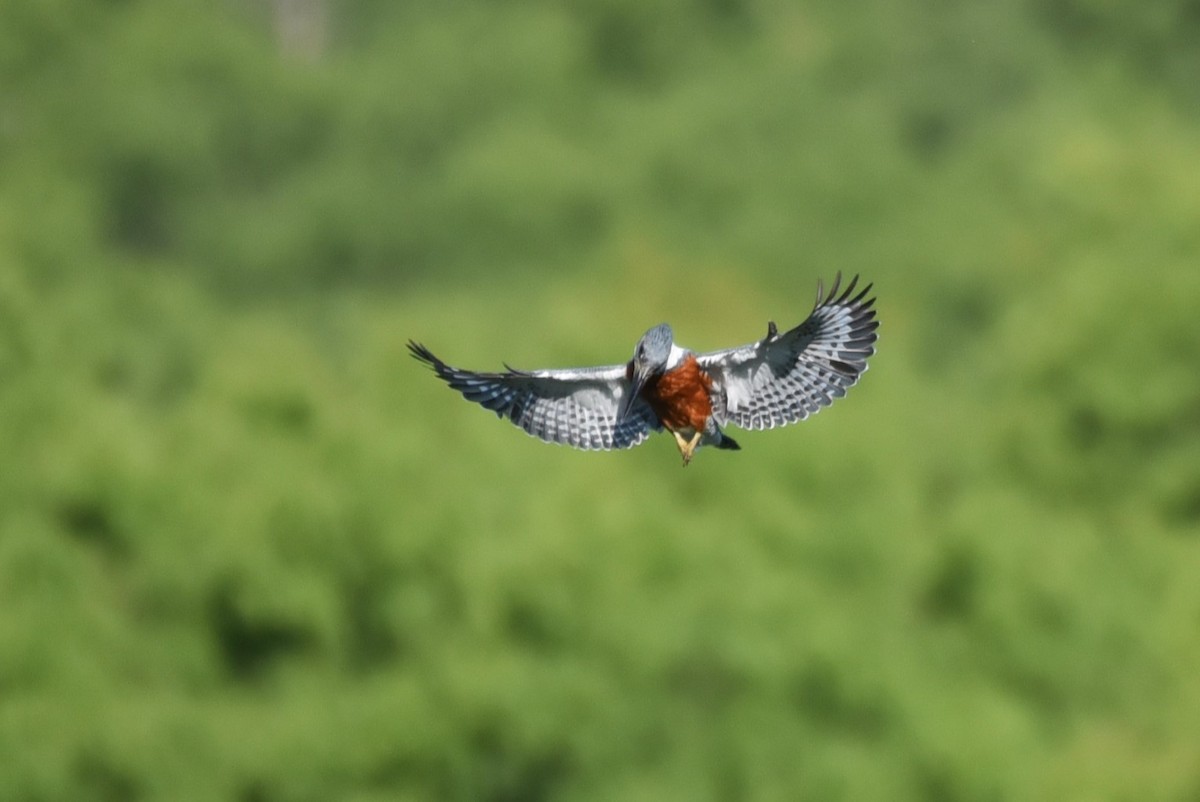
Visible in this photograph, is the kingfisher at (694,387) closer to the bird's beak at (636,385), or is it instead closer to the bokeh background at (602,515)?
the bird's beak at (636,385)

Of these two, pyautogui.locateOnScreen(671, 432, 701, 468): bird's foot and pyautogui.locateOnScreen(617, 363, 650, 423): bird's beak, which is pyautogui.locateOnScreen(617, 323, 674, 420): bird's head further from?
pyautogui.locateOnScreen(671, 432, 701, 468): bird's foot

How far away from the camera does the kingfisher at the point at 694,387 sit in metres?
9.74

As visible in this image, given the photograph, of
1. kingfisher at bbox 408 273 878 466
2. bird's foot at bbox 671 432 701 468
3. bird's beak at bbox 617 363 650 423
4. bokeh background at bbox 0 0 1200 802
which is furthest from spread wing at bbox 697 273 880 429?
bokeh background at bbox 0 0 1200 802

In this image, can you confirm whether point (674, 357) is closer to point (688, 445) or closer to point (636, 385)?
point (688, 445)

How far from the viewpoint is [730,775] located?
92.9ft

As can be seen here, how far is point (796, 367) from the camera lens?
10.2m

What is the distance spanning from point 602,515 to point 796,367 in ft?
65.6

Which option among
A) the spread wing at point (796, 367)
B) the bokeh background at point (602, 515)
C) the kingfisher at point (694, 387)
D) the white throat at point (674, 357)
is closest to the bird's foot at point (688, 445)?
the kingfisher at point (694, 387)

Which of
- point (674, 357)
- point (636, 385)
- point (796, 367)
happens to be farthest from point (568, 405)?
point (636, 385)

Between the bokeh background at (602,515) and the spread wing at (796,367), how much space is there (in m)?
15.2

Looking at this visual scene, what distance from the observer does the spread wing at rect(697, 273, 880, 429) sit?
997 centimetres

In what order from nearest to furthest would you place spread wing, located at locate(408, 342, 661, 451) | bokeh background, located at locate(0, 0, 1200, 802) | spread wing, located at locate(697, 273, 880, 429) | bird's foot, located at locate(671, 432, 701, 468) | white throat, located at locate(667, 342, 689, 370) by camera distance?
bird's foot, located at locate(671, 432, 701, 468)
white throat, located at locate(667, 342, 689, 370)
spread wing, located at locate(697, 273, 880, 429)
spread wing, located at locate(408, 342, 661, 451)
bokeh background, located at locate(0, 0, 1200, 802)

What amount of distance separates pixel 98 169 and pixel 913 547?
130 ft

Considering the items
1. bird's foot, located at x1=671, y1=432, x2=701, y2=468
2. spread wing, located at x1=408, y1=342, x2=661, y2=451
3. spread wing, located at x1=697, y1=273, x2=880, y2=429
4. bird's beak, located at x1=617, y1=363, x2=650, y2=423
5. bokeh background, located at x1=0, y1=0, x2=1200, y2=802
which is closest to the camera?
bird's beak, located at x1=617, y1=363, x2=650, y2=423
